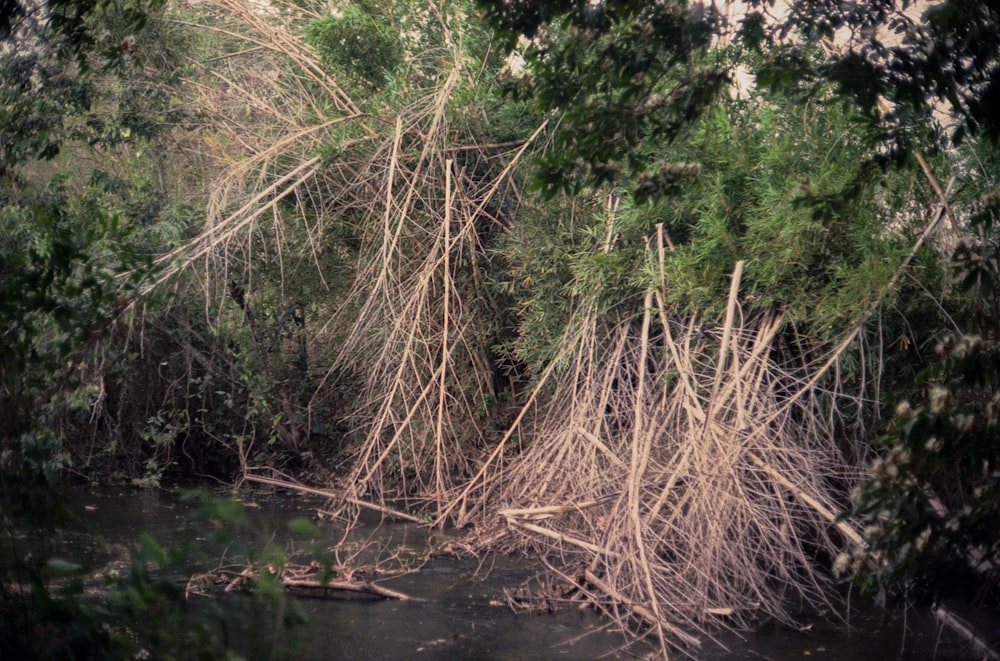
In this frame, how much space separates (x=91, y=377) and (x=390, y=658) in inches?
176

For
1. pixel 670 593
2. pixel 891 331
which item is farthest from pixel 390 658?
pixel 891 331

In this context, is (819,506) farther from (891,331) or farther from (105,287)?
(105,287)

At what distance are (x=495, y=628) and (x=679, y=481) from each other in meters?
1.63

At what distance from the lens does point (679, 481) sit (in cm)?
705

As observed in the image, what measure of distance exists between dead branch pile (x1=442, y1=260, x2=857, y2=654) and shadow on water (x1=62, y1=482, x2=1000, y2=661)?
202mm

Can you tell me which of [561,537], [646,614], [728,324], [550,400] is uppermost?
[728,324]

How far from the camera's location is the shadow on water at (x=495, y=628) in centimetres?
594

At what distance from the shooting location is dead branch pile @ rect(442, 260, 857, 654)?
20.5 ft

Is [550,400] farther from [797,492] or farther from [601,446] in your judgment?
[797,492]

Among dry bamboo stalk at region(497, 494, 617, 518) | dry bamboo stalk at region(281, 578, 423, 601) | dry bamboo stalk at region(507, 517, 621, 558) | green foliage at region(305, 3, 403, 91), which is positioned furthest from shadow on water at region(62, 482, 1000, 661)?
green foliage at region(305, 3, 403, 91)

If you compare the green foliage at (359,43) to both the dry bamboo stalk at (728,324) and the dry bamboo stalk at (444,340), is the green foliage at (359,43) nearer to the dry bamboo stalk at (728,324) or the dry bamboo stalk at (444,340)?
the dry bamboo stalk at (444,340)

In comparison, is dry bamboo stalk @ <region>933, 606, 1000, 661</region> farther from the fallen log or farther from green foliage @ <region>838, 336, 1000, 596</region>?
the fallen log

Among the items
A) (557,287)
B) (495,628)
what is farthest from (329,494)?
(495,628)

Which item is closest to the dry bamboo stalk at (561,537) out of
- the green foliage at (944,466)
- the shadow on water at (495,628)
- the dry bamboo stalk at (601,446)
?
the shadow on water at (495,628)
